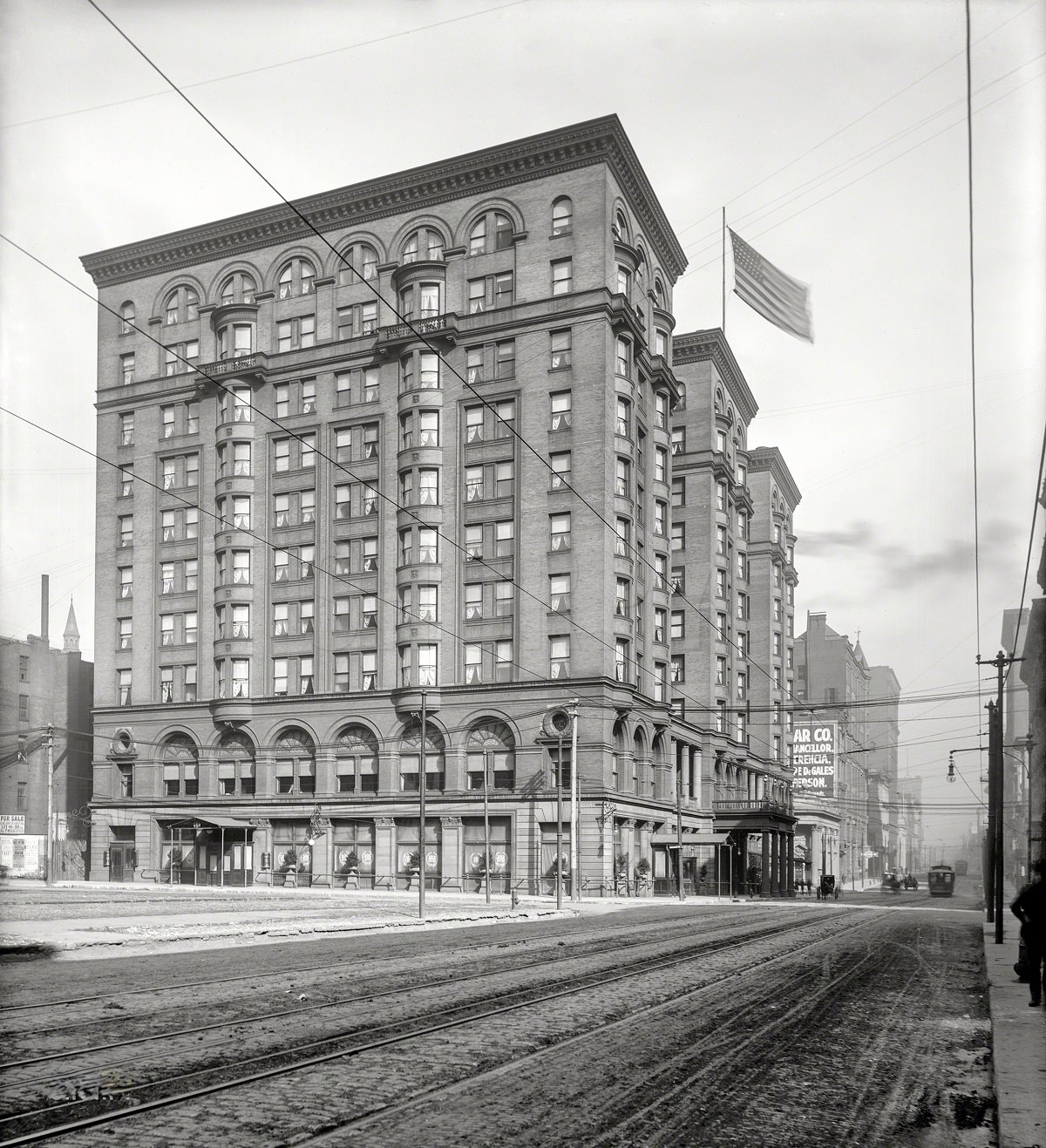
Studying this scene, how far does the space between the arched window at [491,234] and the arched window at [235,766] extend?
28.9 metres

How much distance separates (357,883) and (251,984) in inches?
1786

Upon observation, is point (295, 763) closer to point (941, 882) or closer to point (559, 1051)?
point (941, 882)

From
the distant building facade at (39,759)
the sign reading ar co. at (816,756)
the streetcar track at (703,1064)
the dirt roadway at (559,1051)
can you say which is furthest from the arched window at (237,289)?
the sign reading ar co. at (816,756)

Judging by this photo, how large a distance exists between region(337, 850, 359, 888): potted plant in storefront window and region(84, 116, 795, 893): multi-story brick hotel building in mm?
207

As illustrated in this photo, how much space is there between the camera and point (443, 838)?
58062 mm

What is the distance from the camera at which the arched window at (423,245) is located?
62531 millimetres

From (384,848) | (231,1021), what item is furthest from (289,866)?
(231,1021)

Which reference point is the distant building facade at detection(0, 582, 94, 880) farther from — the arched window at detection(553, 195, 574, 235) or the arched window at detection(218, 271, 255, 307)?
the arched window at detection(553, 195, 574, 235)

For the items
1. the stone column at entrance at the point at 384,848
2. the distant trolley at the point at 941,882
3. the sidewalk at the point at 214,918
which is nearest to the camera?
the sidewalk at the point at 214,918

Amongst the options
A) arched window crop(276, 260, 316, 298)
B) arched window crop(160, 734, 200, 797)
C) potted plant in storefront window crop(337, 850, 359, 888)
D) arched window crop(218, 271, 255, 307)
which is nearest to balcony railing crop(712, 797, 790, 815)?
potted plant in storefront window crop(337, 850, 359, 888)

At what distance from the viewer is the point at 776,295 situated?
163 feet

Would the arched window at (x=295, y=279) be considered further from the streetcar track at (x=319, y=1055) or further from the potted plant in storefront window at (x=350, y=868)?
the streetcar track at (x=319, y=1055)

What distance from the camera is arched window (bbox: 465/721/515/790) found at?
57.1m

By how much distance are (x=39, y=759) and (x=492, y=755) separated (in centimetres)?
3823
